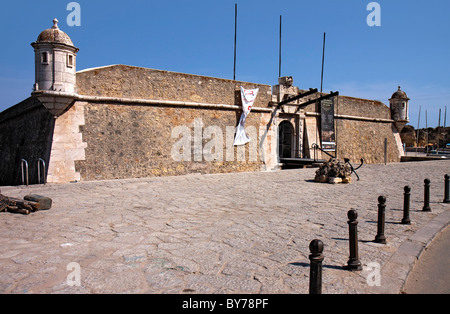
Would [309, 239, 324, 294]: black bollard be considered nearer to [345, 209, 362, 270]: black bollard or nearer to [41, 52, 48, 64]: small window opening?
[345, 209, 362, 270]: black bollard

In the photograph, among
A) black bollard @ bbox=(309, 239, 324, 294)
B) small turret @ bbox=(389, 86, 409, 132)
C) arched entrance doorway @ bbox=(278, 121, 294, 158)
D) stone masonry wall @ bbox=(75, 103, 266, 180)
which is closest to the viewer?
black bollard @ bbox=(309, 239, 324, 294)

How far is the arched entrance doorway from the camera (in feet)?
57.2

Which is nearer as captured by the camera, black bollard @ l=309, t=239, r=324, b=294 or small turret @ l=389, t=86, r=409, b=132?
black bollard @ l=309, t=239, r=324, b=294

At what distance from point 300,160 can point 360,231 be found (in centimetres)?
1070

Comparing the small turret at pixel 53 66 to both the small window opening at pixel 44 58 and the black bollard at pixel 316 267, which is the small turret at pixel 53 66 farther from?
the black bollard at pixel 316 267

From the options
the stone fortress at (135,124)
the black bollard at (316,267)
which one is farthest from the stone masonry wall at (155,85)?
the black bollard at (316,267)

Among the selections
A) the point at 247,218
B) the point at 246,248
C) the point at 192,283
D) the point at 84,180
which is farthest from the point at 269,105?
the point at 192,283

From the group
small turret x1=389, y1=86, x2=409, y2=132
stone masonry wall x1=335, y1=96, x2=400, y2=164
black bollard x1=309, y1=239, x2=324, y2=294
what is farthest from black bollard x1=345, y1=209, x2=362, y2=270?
small turret x1=389, y1=86, x2=409, y2=132

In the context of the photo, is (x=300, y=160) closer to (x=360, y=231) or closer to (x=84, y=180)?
(x=84, y=180)

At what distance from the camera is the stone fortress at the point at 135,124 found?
9.90 meters

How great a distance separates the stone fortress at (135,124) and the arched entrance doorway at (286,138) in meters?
0.06

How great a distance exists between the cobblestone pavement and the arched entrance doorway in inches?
394

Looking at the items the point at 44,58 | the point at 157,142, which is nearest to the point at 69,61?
the point at 44,58

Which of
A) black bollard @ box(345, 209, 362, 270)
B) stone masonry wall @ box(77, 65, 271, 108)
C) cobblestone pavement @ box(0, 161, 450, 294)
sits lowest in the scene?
cobblestone pavement @ box(0, 161, 450, 294)
